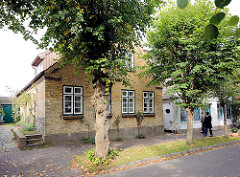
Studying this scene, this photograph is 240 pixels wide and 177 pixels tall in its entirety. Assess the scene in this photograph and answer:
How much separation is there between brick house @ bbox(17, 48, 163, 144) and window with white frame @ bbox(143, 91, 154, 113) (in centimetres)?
9

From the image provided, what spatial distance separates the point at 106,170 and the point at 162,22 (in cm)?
808

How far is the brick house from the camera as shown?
10.1 m

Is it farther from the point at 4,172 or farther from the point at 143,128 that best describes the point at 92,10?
the point at 143,128

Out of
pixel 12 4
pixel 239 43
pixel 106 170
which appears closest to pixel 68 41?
pixel 12 4

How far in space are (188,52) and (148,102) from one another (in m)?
6.12

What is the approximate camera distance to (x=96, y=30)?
618 centimetres

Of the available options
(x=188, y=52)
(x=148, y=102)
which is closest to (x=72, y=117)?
(x=148, y=102)

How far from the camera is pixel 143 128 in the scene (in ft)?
45.7

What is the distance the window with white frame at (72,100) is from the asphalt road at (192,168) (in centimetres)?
592

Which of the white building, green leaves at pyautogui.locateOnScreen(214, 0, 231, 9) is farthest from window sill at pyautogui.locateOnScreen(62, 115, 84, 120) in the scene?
green leaves at pyautogui.locateOnScreen(214, 0, 231, 9)

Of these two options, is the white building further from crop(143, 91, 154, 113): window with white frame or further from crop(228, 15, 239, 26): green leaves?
crop(228, 15, 239, 26): green leaves

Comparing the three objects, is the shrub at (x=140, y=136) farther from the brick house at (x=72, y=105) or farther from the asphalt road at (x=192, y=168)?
the asphalt road at (x=192, y=168)

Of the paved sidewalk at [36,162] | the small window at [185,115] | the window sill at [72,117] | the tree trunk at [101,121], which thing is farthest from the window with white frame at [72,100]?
the small window at [185,115]

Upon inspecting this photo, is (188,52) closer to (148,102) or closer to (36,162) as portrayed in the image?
(148,102)
